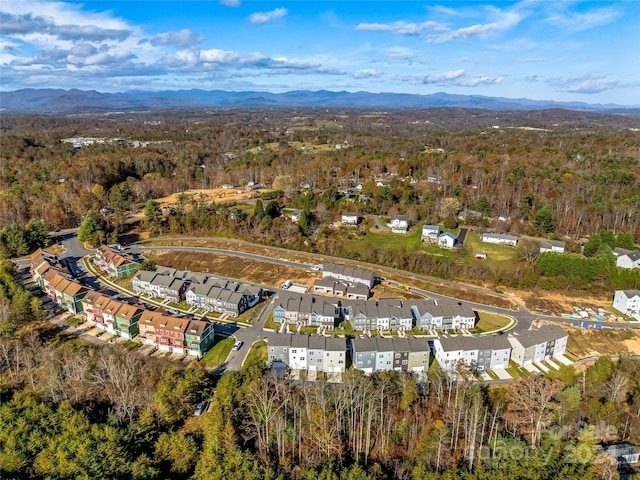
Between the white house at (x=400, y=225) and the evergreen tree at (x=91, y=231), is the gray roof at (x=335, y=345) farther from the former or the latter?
the evergreen tree at (x=91, y=231)

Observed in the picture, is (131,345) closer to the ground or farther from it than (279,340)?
closer to the ground

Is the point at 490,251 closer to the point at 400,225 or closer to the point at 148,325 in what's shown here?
the point at 400,225

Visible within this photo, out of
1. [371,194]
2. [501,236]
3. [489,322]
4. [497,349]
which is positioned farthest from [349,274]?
[371,194]

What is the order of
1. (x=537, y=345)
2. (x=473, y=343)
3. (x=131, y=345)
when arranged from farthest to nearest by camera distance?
1. (x=131, y=345)
2. (x=537, y=345)
3. (x=473, y=343)

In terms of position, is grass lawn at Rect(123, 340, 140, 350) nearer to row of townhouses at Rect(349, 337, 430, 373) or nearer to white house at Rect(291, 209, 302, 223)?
row of townhouses at Rect(349, 337, 430, 373)

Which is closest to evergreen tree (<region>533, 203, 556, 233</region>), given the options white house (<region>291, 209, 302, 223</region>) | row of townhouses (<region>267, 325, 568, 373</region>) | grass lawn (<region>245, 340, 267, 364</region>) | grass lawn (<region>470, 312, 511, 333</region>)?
grass lawn (<region>470, 312, 511, 333</region>)

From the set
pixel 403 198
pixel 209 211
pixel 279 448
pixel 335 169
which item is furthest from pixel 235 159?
pixel 279 448

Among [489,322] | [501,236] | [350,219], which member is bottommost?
[489,322]
